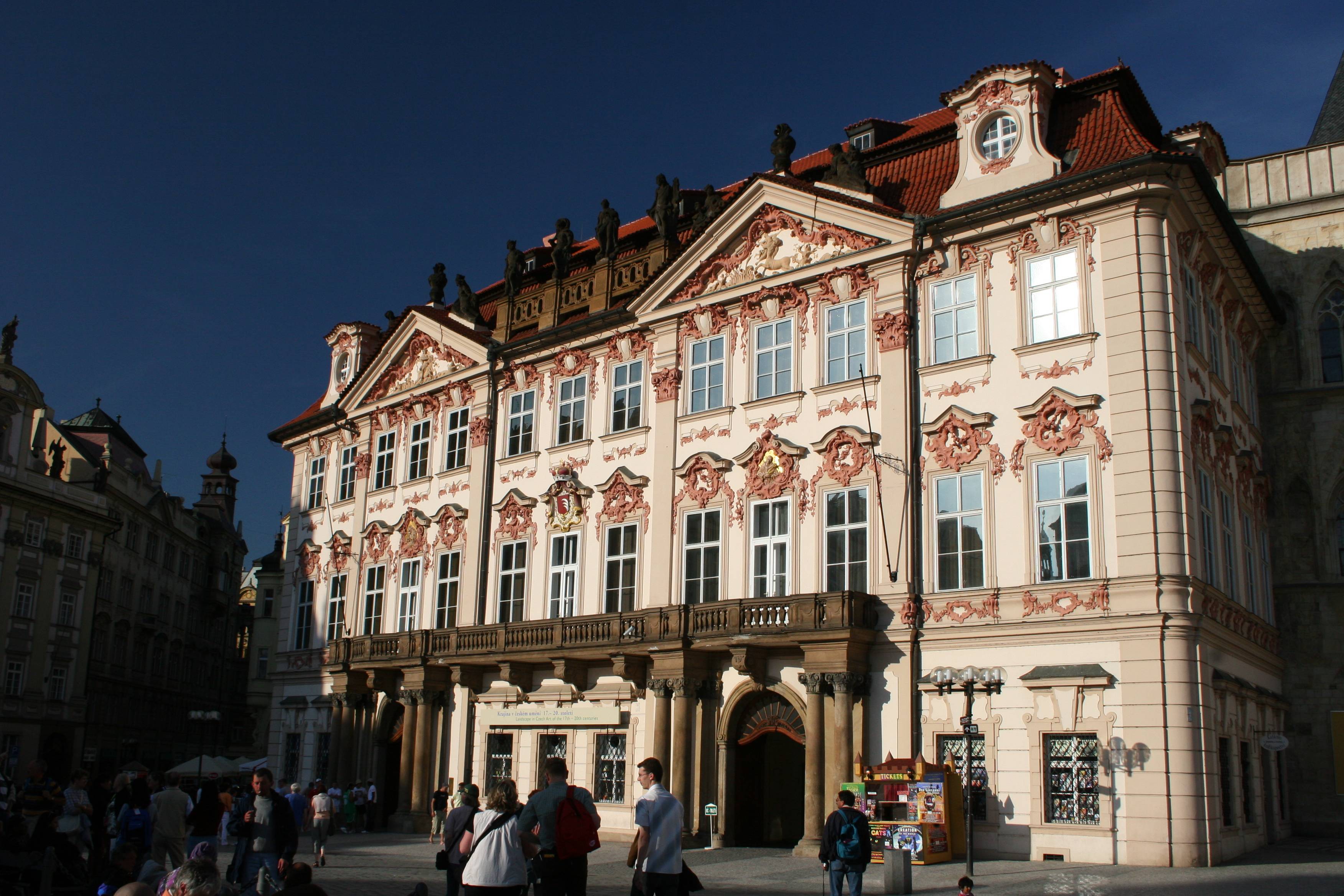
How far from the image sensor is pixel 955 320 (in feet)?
83.8

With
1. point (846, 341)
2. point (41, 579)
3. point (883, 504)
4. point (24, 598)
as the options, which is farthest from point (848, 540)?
point (41, 579)

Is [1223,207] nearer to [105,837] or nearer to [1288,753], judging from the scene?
[1288,753]

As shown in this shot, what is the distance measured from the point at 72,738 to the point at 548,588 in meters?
36.6

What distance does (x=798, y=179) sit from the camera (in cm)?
2858

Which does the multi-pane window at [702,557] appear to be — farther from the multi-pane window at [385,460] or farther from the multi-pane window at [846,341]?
the multi-pane window at [385,460]

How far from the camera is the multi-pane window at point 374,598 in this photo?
3734 centimetres

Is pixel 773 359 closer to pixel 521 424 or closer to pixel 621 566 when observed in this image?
pixel 621 566

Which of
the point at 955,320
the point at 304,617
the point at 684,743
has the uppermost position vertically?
the point at 955,320

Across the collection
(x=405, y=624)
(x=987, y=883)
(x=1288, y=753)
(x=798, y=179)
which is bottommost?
(x=987, y=883)

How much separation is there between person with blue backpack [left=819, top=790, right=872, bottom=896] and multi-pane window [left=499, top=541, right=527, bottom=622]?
17860 millimetres

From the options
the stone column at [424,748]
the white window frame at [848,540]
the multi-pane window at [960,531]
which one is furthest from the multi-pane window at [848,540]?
the stone column at [424,748]

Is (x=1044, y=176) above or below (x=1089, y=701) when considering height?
above

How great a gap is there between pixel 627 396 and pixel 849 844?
1743cm

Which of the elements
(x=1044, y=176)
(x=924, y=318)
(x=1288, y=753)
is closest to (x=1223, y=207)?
(x=1044, y=176)
